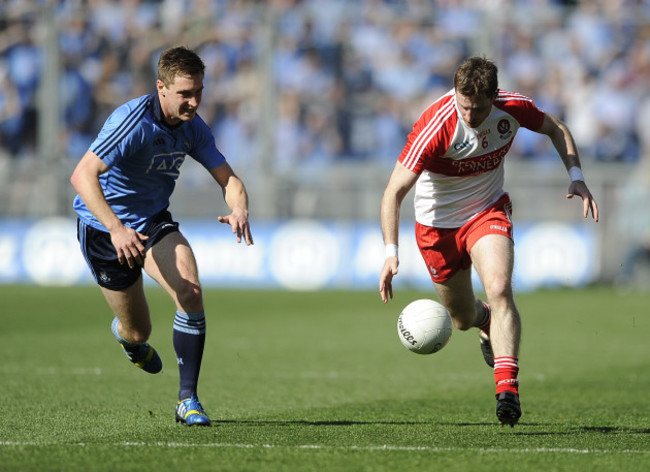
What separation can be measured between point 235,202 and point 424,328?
150 cm

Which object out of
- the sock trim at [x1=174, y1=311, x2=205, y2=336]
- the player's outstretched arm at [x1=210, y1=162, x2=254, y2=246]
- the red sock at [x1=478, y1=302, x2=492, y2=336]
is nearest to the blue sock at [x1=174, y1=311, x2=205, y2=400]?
the sock trim at [x1=174, y1=311, x2=205, y2=336]

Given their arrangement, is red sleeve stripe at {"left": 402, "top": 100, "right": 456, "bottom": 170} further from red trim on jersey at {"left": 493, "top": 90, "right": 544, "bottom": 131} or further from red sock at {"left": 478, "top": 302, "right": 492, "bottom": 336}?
red sock at {"left": 478, "top": 302, "right": 492, "bottom": 336}

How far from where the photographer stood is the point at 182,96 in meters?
6.57

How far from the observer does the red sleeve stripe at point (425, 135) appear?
692cm

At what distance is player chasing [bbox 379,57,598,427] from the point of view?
6.63 metres

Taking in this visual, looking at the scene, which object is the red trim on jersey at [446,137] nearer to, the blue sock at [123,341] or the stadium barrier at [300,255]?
the blue sock at [123,341]

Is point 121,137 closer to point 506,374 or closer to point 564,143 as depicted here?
point 506,374

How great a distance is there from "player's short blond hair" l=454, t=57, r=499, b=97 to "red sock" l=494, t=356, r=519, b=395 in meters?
1.69

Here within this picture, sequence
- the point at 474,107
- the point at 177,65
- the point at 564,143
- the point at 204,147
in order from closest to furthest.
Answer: the point at 177,65 → the point at 474,107 → the point at 204,147 → the point at 564,143

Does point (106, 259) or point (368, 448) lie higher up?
point (106, 259)

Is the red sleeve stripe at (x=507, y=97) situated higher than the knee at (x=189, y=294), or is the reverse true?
the red sleeve stripe at (x=507, y=97)

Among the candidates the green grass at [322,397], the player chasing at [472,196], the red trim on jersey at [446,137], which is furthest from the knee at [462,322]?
the red trim on jersey at [446,137]

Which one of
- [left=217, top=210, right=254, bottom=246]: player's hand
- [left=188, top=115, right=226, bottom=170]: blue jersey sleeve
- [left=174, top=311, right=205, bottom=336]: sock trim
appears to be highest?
[left=188, top=115, right=226, bottom=170]: blue jersey sleeve

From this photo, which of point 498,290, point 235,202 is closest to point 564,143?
point 498,290
